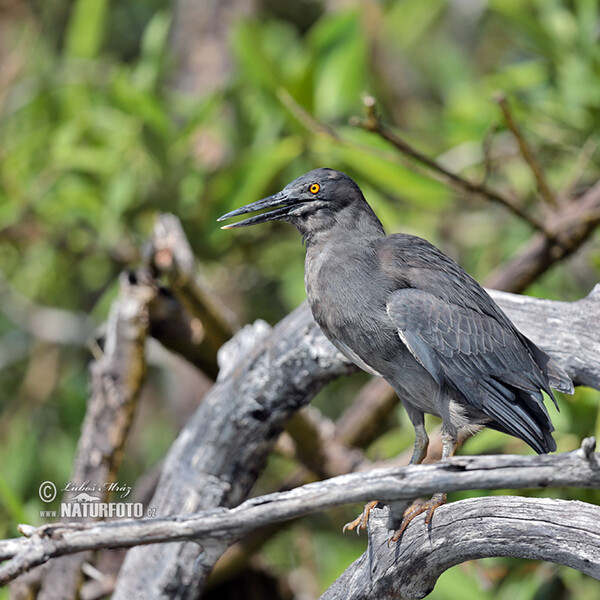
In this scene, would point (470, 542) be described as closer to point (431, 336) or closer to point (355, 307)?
point (431, 336)

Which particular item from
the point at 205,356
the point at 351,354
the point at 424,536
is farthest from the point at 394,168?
the point at 424,536

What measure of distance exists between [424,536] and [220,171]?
217 centimetres

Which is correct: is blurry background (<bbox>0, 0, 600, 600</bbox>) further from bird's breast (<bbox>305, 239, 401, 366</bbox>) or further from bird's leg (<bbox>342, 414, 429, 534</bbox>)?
bird's breast (<bbox>305, 239, 401, 366</bbox>)

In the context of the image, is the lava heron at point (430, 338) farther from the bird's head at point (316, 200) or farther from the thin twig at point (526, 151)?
the thin twig at point (526, 151)

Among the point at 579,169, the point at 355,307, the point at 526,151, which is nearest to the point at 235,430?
the point at 355,307

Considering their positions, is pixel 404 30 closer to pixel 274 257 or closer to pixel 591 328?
pixel 274 257

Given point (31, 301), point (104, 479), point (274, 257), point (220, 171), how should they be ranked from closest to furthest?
point (104, 479)
point (220, 171)
point (274, 257)
point (31, 301)

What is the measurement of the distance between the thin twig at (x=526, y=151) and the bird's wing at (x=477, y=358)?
0.88 metres

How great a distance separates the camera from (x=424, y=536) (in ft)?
5.02

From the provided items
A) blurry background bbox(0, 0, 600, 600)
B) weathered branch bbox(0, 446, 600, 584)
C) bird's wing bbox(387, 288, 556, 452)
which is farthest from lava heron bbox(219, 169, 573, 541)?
blurry background bbox(0, 0, 600, 600)

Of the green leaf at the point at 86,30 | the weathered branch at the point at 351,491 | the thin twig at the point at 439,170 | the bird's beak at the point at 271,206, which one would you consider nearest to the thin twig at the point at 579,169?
the thin twig at the point at 439,170

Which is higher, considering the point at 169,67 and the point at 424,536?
the point at 169,67

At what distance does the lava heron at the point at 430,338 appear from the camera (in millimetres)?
1627

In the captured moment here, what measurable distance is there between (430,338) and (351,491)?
536 mm
